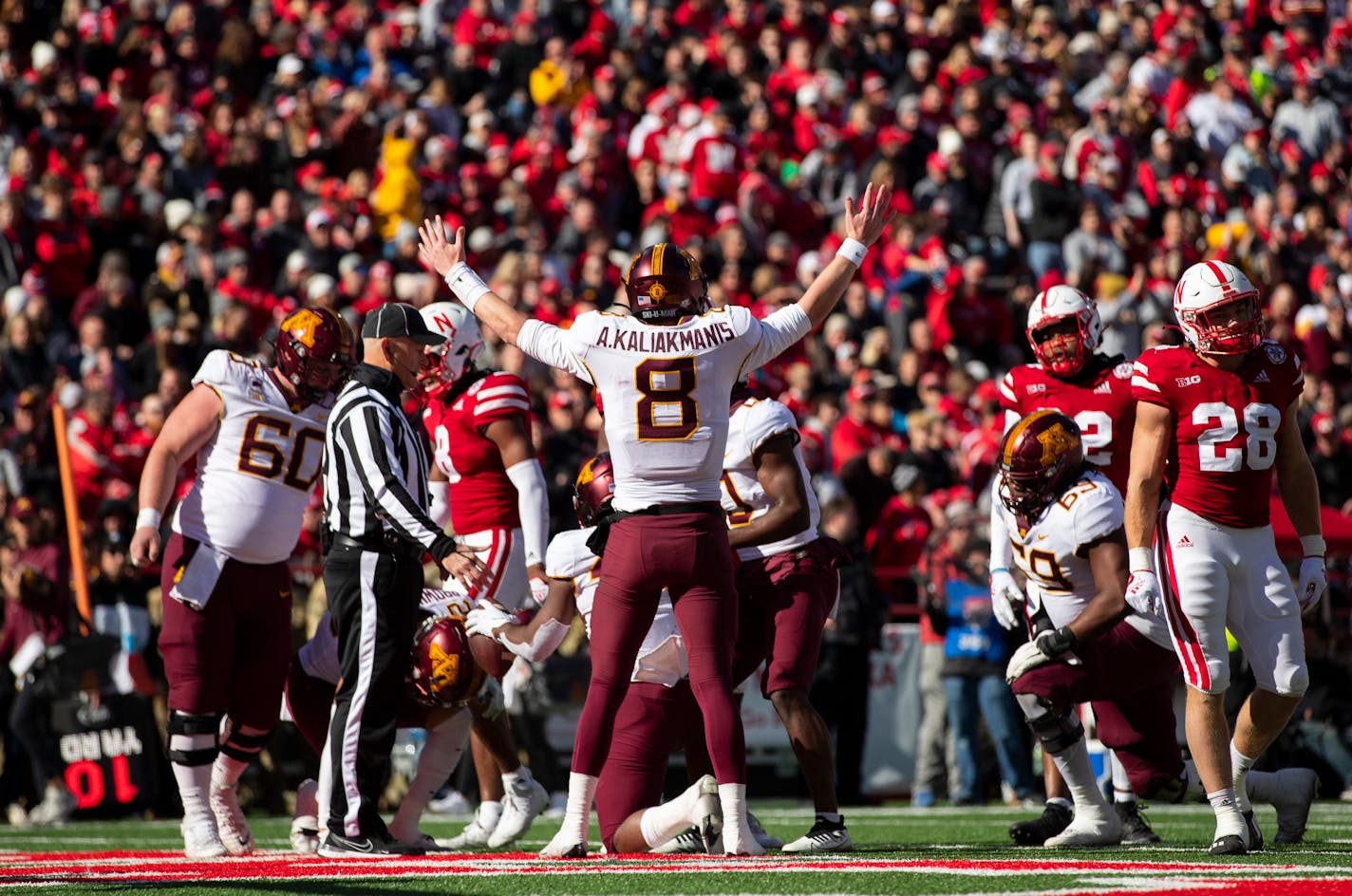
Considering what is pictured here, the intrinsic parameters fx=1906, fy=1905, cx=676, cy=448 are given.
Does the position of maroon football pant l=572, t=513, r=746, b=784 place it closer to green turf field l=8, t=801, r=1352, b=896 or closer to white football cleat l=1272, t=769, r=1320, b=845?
green turf field l=8, t=801, r=1352, b=896

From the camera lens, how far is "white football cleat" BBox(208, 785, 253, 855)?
7266 millimetres

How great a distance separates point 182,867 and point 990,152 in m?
12.9

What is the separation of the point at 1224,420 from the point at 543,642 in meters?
2.54

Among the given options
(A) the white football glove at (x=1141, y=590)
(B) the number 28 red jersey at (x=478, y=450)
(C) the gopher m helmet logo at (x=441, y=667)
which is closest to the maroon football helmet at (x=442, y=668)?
(C) the gopher m helmet logo at (x=441, y=667)

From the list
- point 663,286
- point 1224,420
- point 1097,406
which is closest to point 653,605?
point 663,286

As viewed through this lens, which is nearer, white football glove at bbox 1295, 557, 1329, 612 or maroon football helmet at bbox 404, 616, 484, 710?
white football glove at bbox 1295, 557, 1329, 612

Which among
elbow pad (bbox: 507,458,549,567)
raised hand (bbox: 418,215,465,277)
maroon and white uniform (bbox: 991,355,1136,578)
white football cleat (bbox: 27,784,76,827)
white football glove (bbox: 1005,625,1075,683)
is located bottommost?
white football cleat (bbox: 27,784,76,827)

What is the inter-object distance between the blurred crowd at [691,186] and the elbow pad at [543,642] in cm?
477

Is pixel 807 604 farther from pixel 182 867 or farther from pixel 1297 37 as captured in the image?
pixel 1297 37

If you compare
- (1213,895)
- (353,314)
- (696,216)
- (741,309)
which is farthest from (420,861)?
(696,216)

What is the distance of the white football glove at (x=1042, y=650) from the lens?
6875 mm

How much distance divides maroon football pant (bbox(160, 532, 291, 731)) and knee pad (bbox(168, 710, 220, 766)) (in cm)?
3

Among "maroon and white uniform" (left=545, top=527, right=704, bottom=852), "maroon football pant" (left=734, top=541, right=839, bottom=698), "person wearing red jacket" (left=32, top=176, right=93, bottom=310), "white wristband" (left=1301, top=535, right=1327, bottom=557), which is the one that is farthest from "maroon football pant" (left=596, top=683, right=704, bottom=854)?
"person wearing red jacket" (left=32, top=176, right=93, bottom=310)

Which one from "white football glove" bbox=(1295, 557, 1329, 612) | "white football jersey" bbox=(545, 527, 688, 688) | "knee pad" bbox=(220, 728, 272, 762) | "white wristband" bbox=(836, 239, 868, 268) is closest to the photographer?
"white wristband" bbox=(836, 239, 868, 268)
